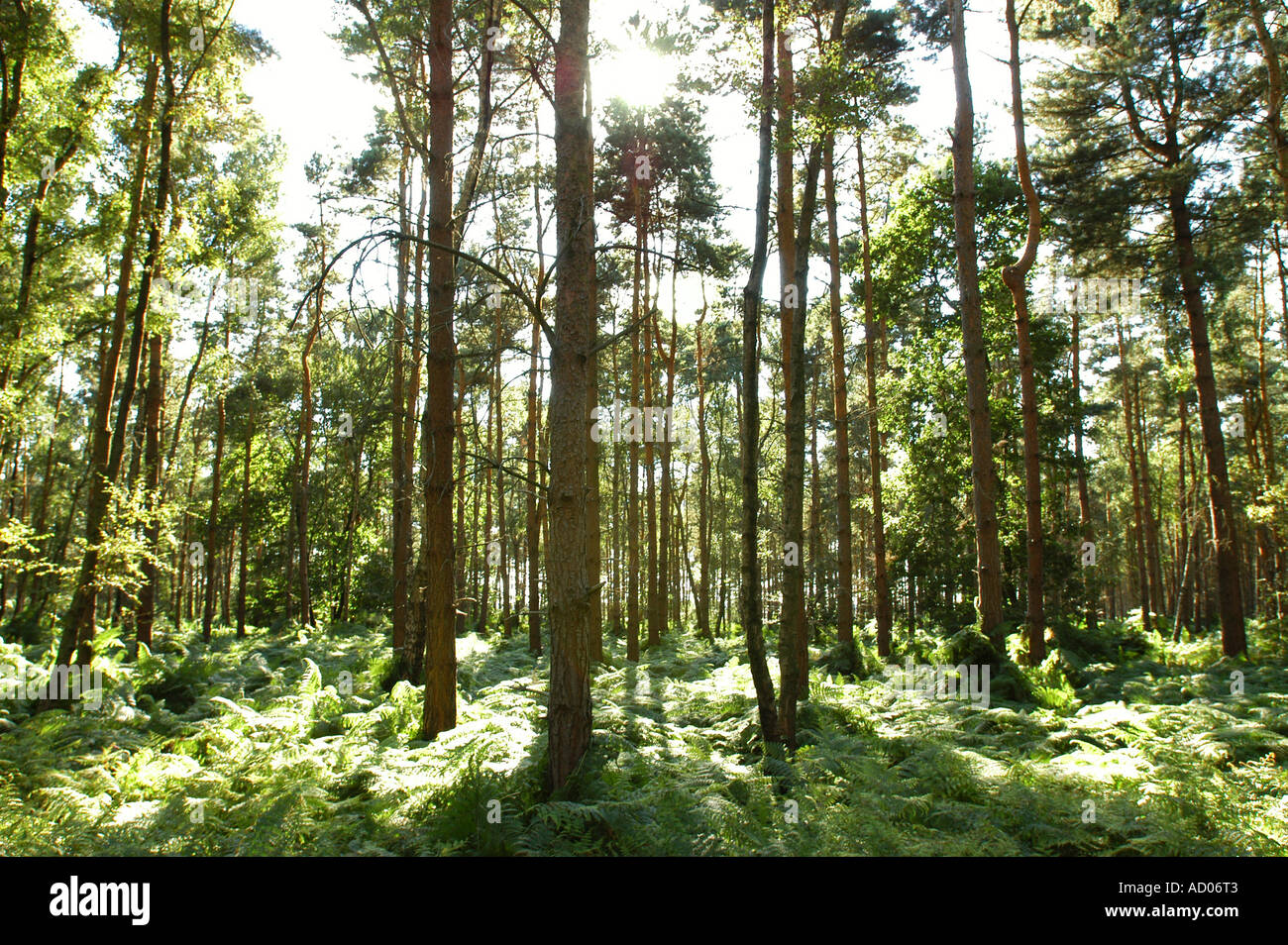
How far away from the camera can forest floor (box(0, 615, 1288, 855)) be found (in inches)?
167

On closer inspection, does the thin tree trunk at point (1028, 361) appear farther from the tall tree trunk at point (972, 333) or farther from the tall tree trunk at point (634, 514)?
the tall tree trunk at point (634, 514)

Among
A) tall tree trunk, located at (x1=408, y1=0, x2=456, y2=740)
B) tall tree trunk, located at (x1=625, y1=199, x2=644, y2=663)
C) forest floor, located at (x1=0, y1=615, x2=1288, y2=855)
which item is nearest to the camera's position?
forest floor, located at (x1=0, y1=615, x2=1288, y2=855)

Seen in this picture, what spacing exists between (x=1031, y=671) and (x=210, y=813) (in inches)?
398

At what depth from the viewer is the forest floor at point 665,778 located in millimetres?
4234

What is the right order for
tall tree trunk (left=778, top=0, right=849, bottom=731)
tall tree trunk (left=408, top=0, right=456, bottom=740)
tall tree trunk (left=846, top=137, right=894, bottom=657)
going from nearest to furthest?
tall tree trunk (left=778, top=0, right=849, bottom=731), tall tree trunk (left=408, top=0, right=456, bottom=740), tall tree trunk (left=846, top=137, right=894, bottom=657)

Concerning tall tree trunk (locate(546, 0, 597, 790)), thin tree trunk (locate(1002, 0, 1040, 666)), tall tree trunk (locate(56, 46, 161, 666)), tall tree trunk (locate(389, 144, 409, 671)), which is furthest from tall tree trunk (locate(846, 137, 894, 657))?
tall tree trunk (locate(56, 46, 161, 666))

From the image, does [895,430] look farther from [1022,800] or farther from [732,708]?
[1022,800]

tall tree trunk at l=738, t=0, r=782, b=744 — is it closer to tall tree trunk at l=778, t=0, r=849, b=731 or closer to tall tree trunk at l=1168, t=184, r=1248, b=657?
tall tree trunk at l=778, t=0, r=849, b=731

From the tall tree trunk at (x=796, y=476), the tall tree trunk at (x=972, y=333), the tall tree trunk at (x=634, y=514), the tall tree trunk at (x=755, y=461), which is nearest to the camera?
the tall tree trunk at (x=755, y=461)

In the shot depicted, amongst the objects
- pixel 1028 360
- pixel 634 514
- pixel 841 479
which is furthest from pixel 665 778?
pixel 634 514

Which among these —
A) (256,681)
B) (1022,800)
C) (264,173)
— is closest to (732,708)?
(1022,800)

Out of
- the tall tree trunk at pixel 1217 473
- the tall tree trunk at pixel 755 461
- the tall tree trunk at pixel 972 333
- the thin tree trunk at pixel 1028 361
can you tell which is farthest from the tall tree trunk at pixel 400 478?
the tall tree trunk at pixel 1217 473

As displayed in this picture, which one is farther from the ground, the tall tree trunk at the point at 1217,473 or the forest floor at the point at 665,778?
the tall tree trunk at the point at 1217,473
